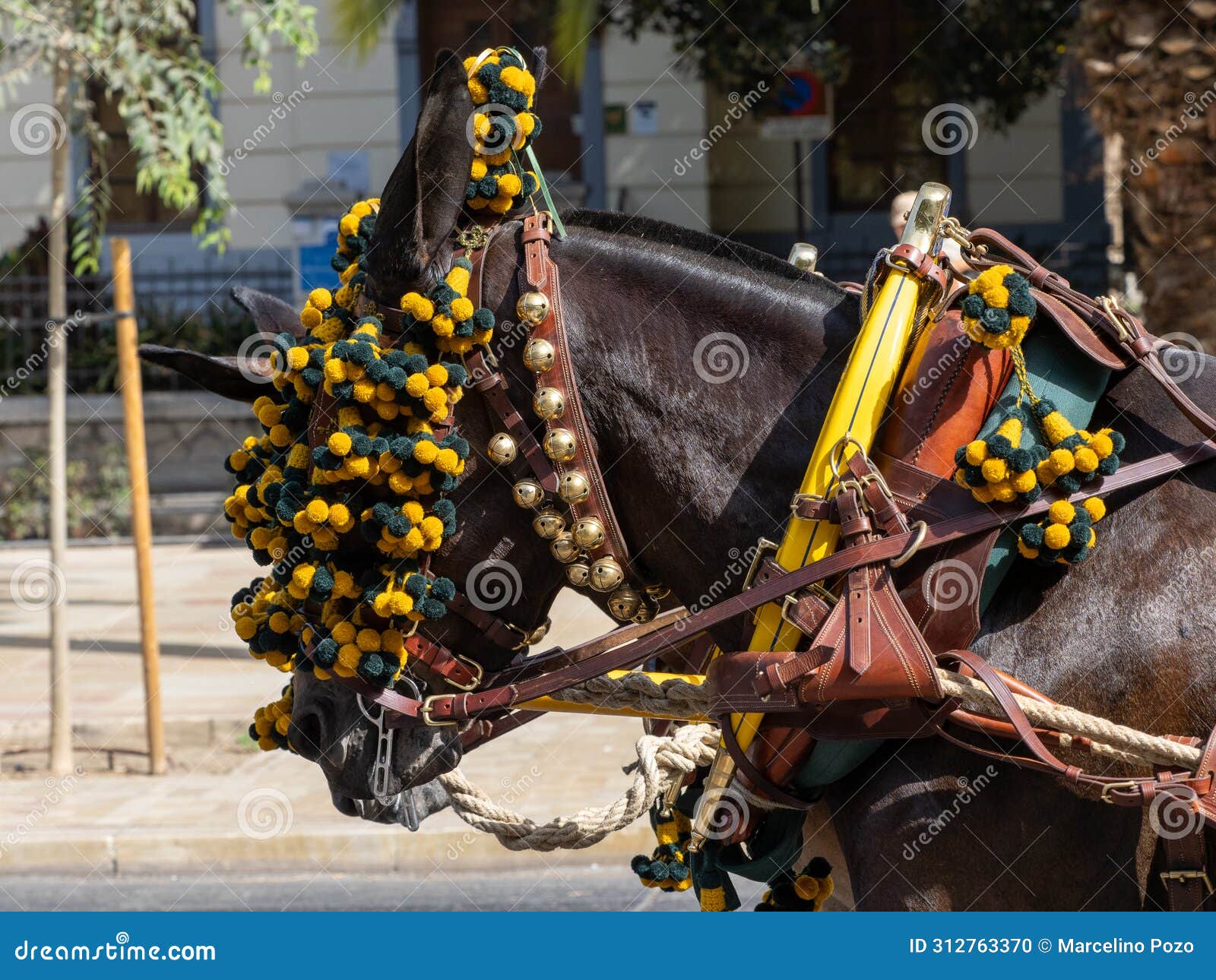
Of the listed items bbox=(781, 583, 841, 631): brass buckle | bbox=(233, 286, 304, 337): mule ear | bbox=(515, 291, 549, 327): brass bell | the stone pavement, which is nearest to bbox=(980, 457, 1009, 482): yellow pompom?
bbox=(781, 583, 841, 631): brass buckle

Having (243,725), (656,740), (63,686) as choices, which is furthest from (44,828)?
(656,740)

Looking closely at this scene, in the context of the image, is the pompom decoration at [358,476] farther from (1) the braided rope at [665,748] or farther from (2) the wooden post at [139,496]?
(2) the wooden post at [139,496]

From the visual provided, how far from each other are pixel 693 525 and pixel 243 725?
5.80 m

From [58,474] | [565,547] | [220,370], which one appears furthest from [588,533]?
[58,474]

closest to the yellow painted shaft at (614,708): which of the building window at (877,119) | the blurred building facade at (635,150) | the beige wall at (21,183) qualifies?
the blurred building facade at (635,150)

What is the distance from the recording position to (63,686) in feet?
22.7

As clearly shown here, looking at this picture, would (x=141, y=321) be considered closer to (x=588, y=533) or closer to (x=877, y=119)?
(x=877, y=119)

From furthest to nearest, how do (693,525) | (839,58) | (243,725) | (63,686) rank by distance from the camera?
1. (839,58)
2. (243,725)
3. (63,686)
4. (693,525)

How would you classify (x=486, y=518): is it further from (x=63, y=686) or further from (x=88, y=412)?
(x=88, y=412)

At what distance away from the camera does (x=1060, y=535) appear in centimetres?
196

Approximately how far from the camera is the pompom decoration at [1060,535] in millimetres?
1964

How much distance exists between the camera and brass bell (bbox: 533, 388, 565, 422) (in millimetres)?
2150

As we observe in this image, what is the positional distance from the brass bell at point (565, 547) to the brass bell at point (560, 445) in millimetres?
115

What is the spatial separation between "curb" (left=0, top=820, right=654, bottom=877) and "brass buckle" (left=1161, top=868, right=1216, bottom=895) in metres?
4.16
